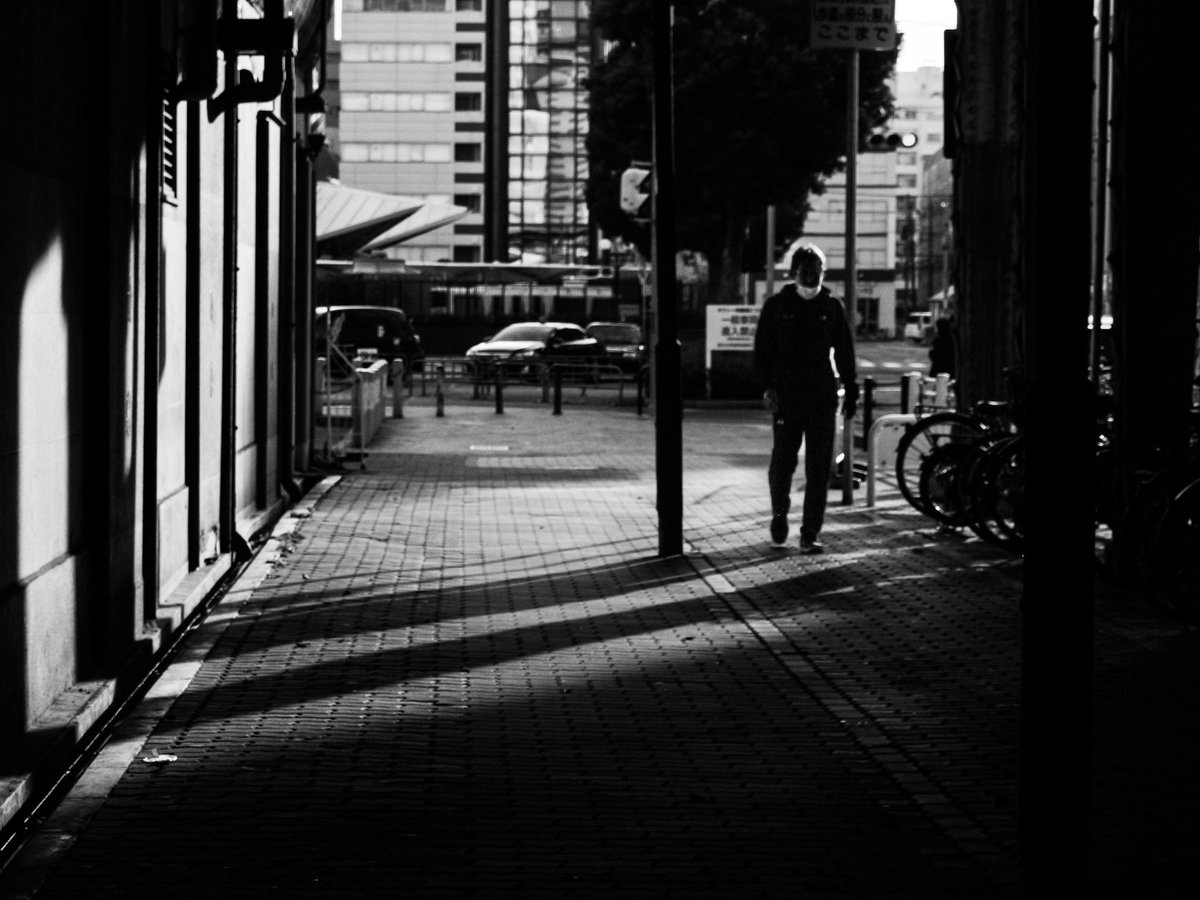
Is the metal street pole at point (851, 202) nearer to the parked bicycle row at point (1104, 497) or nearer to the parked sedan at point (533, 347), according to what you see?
the parked bicycle row at point (1104, 497)

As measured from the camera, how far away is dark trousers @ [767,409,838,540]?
1304 cm

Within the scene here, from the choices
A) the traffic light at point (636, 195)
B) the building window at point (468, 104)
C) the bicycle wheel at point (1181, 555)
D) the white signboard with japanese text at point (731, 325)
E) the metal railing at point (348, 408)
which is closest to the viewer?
the bicycle wheel at point (1181, 555)

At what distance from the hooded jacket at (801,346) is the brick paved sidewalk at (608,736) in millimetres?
1013

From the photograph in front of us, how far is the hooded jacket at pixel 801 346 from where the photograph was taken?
42.9ft

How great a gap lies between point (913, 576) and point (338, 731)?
5302mm

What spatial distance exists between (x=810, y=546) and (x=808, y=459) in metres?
0.54

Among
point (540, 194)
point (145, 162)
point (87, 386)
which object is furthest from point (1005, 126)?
point (540, 194)

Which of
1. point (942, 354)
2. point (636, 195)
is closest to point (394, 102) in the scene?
point (942, 354)

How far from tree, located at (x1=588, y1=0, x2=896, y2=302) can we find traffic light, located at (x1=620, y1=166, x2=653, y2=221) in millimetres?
17376

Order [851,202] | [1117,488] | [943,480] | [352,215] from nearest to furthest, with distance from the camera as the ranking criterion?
[1117,488], [943,480], [851,202], [352,215]

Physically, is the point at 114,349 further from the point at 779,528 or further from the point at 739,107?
the point at 739,107

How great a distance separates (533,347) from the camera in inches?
1849

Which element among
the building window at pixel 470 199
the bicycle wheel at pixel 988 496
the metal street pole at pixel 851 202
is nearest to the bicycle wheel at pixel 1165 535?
the bicycle wheel at pixel 988 496

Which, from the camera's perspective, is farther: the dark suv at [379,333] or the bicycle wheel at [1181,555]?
the dark suv at [379,333]
